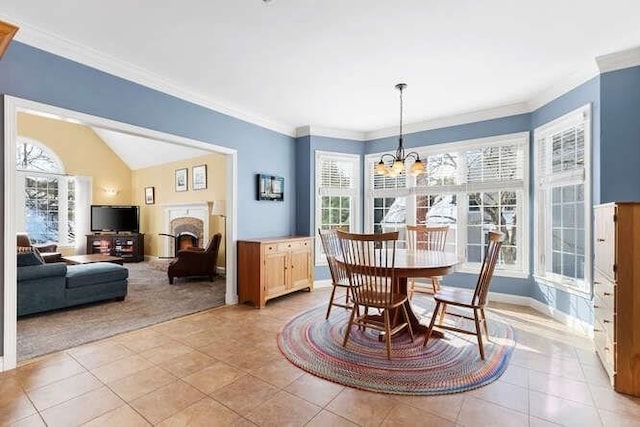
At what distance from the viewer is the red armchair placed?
5273mm

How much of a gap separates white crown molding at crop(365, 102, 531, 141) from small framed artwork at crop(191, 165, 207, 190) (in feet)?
12.5

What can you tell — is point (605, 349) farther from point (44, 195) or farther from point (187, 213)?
point (44, 195)

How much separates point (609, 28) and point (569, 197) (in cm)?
175

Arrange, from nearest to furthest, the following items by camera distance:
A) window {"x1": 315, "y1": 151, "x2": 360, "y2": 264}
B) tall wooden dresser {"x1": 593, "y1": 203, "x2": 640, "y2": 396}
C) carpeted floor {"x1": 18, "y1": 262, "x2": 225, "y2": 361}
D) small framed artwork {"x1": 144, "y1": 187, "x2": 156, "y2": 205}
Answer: tall wooden dresser {"x1": 593, "y1": 203, "x2": 640, "y2": 396} → carpeted floor {"x1": 18, "y1": 262, "x2": 225, "y2": 361} → window {"x1": 315, "y1": 151, "x2": 360, "y2": 264} → small framed artwork {"x1": 144, "y1": 187, "x2": 156, "y2": 205}

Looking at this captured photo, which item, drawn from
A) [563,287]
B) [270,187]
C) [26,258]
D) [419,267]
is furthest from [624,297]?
[26,258]

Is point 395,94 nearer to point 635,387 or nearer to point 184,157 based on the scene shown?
point 635,387

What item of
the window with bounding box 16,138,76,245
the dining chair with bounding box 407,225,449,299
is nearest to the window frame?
the dining chair with bounding box 407,225,449,299

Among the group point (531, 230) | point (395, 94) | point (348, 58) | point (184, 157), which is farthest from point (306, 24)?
point (184, 157)

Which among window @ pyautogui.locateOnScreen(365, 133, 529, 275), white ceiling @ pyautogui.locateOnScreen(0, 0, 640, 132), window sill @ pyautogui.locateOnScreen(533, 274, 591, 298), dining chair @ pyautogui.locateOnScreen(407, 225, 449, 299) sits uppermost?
white ceiling @ pyautogui.locateOnScreen(0, 0, 640, 132)

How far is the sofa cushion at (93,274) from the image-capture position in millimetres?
3809

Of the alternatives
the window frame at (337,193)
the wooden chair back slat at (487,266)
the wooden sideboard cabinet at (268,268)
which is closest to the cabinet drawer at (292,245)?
the wooden sideboard cabinet at (268,268)

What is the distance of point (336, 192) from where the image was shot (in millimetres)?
5336

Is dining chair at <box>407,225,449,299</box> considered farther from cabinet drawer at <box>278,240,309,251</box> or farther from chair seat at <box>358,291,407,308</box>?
cabinet drawer at <box>278,240,309,251</box>

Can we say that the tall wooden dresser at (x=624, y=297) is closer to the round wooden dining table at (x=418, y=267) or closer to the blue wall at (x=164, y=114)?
the round wooden dining table at (x=418, y=267)
